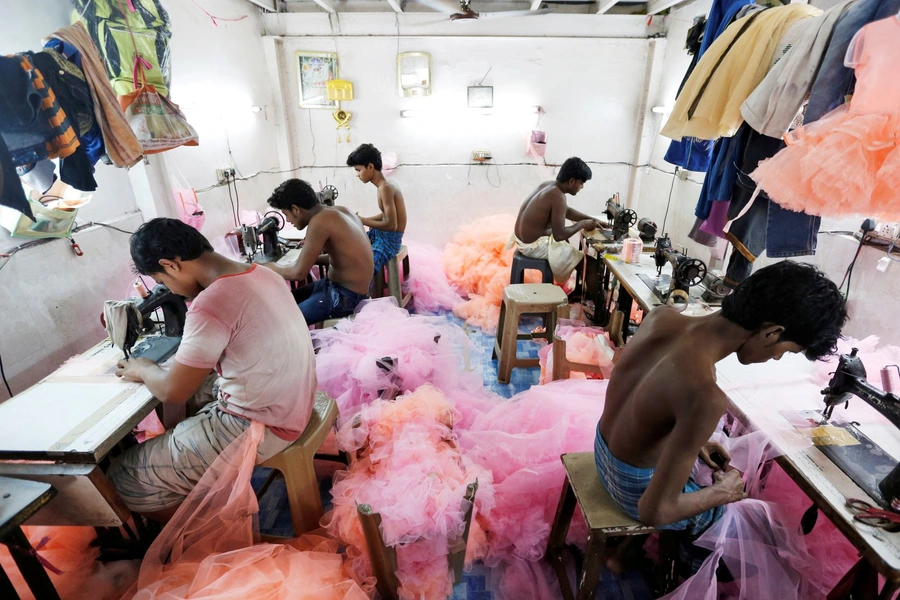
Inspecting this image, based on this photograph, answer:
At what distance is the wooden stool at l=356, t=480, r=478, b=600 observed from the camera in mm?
1729

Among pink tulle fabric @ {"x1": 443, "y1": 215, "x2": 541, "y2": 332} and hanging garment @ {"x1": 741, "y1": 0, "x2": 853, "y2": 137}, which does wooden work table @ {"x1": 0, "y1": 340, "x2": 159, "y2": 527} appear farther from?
pink tulle fabric @ {"x1": 443, "y1": 215, "x2": 541, "y2": 332}

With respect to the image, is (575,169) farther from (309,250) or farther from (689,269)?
(309,250)

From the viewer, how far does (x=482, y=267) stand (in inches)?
217

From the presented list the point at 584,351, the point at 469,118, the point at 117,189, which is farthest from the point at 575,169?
the point at 117,189

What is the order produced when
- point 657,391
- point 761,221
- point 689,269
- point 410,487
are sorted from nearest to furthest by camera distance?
1. point 657,391
2. point 410,487
3. point 761,221
4. point 689,269

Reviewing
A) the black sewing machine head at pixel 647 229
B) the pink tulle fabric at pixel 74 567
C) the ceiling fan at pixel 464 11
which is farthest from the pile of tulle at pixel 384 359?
the ceiling fan at pixel 464 11

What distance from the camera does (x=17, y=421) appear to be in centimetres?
176

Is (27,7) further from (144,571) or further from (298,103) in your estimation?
(298,103)

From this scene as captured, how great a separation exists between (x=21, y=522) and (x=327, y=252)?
2.46 meters

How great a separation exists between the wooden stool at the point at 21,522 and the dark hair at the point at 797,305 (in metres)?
2.34

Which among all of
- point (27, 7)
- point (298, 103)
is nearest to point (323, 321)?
point (27, 7)

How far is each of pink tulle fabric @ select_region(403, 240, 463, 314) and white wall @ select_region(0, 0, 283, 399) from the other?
7.19 feet

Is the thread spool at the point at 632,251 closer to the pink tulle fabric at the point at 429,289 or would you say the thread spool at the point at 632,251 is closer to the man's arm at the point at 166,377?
the pink tulle fabric at the point at 429,289

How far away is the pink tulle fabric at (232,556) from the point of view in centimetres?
162
